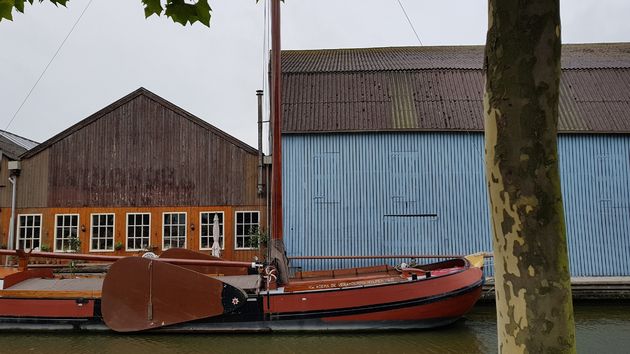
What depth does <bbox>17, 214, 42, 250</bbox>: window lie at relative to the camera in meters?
15.8

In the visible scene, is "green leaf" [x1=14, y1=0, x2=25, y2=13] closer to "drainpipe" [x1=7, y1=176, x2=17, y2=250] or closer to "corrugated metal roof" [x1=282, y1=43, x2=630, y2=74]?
"corrugated metal roof" [x1=282, y1=43, x2=630, y2=74]

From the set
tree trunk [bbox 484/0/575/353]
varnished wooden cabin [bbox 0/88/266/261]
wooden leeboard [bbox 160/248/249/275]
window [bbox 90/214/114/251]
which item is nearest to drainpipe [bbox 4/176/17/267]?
varnished wooden cabin [bbox 0/88/266/261]

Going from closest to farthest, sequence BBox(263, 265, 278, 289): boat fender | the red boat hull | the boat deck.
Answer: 1. the red boat hull
2. BBox(263, 265, 278, 289): boat fender
3. the boat deck

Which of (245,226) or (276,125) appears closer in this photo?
(276,125)

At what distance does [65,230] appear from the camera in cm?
1579

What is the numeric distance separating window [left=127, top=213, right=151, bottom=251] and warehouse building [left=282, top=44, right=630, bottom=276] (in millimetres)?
4678

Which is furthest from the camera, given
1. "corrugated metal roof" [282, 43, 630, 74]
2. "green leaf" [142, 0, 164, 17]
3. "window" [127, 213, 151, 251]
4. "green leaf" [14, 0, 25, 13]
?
"corrugated metal roof" [282, 43, 630, 74]

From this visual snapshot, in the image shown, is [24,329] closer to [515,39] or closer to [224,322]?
[224,322]

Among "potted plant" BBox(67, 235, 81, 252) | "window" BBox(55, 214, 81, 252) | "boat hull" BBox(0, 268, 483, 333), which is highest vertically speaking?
"window" BBox(55, 214, 81, 252)

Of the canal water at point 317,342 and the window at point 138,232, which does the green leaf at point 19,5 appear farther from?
the window at point 138,232

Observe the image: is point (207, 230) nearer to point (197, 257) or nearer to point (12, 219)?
point (197, 257)

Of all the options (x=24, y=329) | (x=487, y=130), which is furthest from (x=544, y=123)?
(x=24, y=329)

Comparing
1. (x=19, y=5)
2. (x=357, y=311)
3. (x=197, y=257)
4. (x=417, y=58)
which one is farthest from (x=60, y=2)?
(x=417, y=58)

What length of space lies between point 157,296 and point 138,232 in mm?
6148
